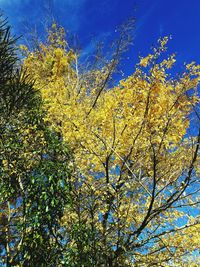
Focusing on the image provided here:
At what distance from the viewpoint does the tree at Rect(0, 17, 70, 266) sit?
235 inches

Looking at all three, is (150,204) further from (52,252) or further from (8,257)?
(8,257)

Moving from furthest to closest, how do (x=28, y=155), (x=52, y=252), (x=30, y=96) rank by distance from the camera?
(x=30, y=96)
(x=28, y=155)
(x=52, y=252)

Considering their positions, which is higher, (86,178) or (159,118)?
(159,118)

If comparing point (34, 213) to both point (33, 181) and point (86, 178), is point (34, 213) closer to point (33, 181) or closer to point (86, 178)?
point (33, 181)

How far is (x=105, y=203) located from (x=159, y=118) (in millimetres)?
2073

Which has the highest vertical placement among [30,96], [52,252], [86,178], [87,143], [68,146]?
[30,96]

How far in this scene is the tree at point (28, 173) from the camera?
235 inches

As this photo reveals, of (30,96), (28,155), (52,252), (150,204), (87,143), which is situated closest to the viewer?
(150,204)

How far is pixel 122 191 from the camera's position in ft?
20.6

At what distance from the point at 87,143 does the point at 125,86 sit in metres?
1.43

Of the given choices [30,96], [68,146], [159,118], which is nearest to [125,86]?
[159,118]

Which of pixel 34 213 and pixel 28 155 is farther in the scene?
pixel 28 155

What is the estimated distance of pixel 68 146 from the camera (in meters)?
7.34

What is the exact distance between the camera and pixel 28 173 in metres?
7.13
